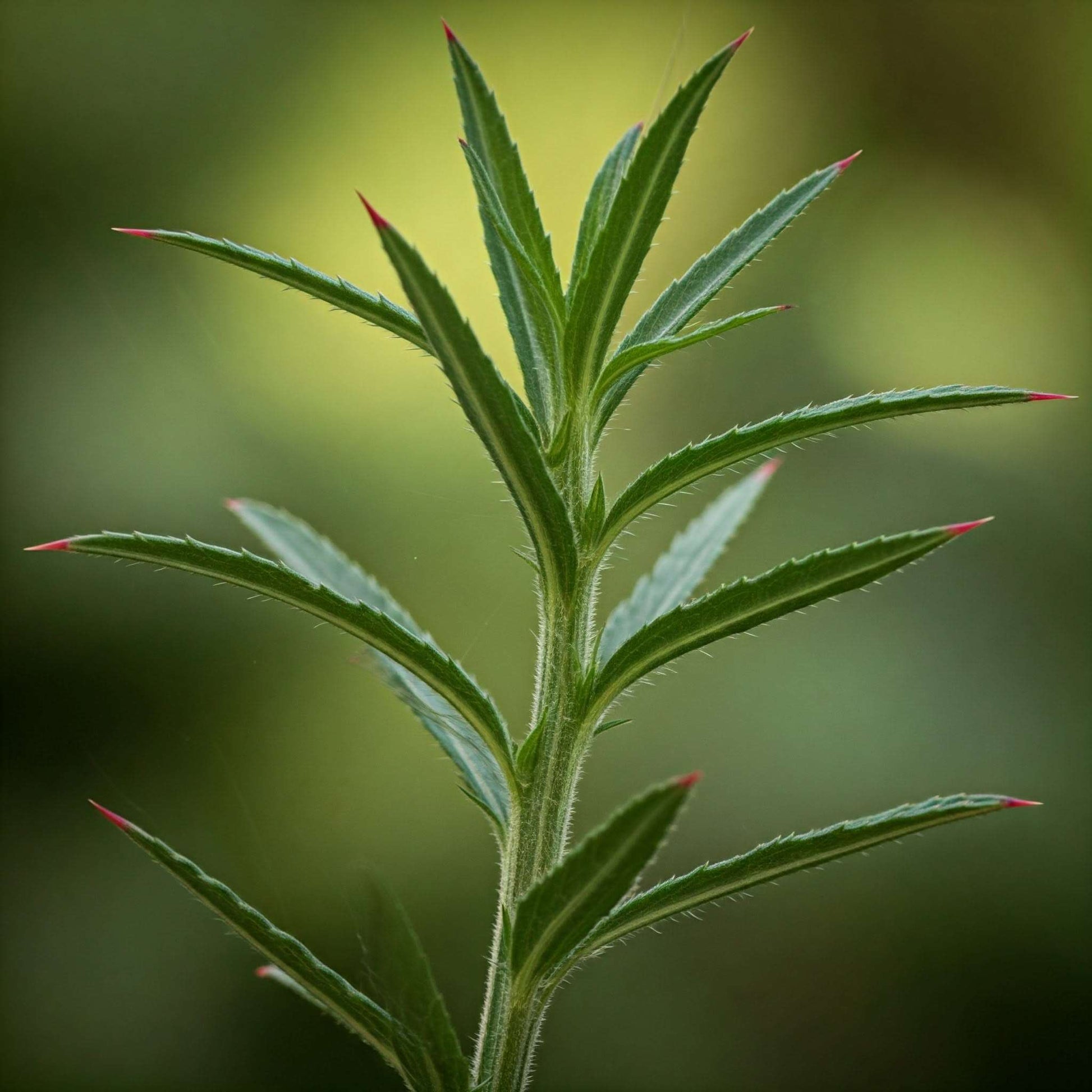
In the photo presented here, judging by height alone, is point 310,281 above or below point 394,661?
above

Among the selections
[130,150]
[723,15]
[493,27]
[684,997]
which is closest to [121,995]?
[684,997]

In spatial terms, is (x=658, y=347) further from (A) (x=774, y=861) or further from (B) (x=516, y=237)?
(A) (x=774, y=861)

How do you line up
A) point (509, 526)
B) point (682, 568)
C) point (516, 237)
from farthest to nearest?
point (509, 526) → point (682, 568) → point (516, 237)

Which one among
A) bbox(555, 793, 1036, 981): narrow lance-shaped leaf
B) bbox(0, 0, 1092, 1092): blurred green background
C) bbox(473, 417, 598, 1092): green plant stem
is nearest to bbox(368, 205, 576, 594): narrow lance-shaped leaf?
bbox(473, 417, 598, 1092): green plant stem

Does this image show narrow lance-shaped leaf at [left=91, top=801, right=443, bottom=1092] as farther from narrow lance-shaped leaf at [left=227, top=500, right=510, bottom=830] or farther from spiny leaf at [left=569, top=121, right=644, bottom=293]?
spiny leaf at [left=569, top=121, right=644, bottom=293]

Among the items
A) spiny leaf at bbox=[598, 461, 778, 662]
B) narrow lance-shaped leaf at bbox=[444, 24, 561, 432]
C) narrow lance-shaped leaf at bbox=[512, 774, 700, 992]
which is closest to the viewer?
narrow lance-shaped leaf at bbox=[512, 774, 700, 992]

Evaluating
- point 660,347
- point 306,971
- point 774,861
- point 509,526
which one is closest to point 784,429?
point 660,347

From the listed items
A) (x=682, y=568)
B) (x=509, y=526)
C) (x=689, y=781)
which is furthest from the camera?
(x=509, y=526)

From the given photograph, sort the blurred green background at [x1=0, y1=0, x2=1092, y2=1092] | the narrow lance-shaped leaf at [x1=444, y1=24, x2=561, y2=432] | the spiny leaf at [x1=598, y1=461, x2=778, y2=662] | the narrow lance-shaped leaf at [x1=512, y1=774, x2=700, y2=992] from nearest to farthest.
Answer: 1. the narrow lance-shaped leaf at [x1=512, y1=774, x2=700, y2=992]
2. the narrow lance-shaped leaf at [x1=444, y1=24, x2=561, y2=432]
3. the spiny leaf at [x1=598, y1=461, x2=778, y2=662]
4. the blurred green background at [x1=0, y1=0, x2=1092, y2=1092]
